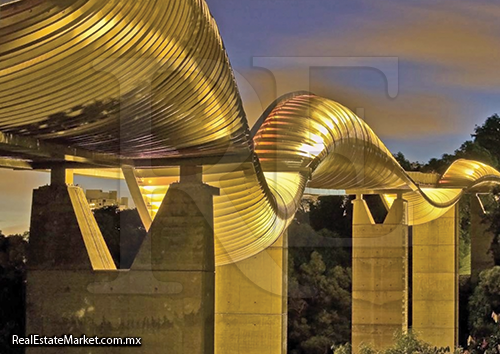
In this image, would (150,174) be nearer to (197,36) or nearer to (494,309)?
(197,36)

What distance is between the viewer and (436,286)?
103 ft

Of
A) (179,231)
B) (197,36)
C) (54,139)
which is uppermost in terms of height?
(197,36)

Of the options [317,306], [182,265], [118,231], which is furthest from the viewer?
[317,306]

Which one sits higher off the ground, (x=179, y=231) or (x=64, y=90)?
(x=64, y=90)

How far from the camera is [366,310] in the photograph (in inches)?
1056

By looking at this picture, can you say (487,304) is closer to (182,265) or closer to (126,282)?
(182,265)

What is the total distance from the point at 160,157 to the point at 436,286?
1960cm

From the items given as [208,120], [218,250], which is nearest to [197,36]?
[208,120]

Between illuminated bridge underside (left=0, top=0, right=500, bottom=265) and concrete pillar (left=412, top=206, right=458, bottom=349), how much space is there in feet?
47.9

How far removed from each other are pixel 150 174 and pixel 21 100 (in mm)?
4884

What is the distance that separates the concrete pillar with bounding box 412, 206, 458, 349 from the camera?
31.3 meters

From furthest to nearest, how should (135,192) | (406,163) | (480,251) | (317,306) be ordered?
(406,163) → (317,306) → (480,251) → (135,192)

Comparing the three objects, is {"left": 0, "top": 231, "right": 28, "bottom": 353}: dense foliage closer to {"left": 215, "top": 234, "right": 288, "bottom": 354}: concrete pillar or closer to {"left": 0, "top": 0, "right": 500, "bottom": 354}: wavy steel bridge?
{"left": 215, "top": 234, "right": 288, "bottom": 354}: concrete pillar

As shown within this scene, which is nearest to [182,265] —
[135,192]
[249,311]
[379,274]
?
[135,192]
